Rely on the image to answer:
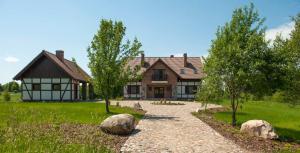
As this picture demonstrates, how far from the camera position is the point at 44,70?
46.6 m

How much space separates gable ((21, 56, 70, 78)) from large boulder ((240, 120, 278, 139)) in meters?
32.6

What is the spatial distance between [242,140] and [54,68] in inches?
1375

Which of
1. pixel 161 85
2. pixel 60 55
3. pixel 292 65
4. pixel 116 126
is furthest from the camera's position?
pixel 161 85

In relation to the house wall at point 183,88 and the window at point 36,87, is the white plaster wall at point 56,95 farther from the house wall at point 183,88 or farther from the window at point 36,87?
the house wall at point 183,88

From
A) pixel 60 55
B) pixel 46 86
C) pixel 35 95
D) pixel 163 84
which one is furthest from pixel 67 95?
pixel 163 84

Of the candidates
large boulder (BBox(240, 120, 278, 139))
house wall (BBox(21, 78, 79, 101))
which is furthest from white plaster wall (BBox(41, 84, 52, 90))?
large boulder (BBox(240, 120, 278, 139))

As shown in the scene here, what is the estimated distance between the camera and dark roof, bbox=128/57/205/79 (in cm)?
5788

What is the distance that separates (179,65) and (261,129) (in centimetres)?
4343

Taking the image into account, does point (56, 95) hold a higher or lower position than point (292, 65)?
lower

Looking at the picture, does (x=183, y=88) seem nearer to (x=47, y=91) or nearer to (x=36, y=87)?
(x=47, y=91)

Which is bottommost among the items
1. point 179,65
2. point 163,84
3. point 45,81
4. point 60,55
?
point 163,84

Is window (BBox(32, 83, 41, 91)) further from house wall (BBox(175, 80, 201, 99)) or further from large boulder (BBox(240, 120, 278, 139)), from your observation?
large boulder (BBox(240, 120, 278, 139))

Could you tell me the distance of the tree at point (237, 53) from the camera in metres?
20.7

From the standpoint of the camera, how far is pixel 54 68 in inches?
1837
